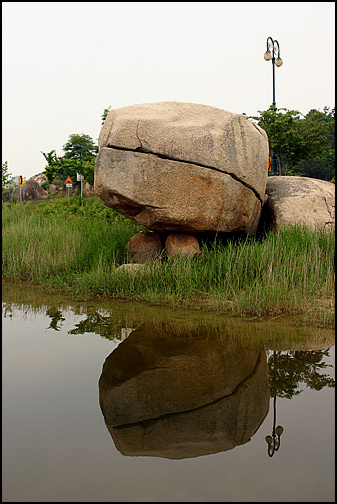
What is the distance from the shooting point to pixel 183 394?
10.8 feet

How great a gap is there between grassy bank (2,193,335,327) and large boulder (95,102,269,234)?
0.68 meters

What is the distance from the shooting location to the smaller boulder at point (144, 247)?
754 centimetres

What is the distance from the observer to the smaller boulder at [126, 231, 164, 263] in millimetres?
7543

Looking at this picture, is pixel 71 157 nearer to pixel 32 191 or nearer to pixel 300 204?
pixel 32 191

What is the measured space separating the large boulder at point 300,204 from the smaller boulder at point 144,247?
6.71 feet

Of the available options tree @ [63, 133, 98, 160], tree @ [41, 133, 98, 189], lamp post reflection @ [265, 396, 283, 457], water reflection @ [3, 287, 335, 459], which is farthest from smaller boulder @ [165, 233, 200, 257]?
tree @ [63, 133, 98, 160]

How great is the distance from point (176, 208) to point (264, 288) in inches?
69.3

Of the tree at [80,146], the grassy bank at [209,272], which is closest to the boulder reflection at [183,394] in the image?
the grassy bank at [209,272]

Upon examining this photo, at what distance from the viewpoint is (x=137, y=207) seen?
6750mm

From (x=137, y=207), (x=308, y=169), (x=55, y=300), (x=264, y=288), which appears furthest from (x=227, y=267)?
(x=308, y=169)

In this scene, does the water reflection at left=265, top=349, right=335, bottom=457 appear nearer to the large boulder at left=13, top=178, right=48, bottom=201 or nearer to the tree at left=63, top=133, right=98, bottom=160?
the large boulder at left=13, top=178, right=48, bottom=201

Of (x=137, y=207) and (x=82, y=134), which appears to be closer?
(x=137, y=207)

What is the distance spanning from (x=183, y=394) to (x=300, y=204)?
5.34 m

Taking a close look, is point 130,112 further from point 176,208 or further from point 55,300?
point 55,300
